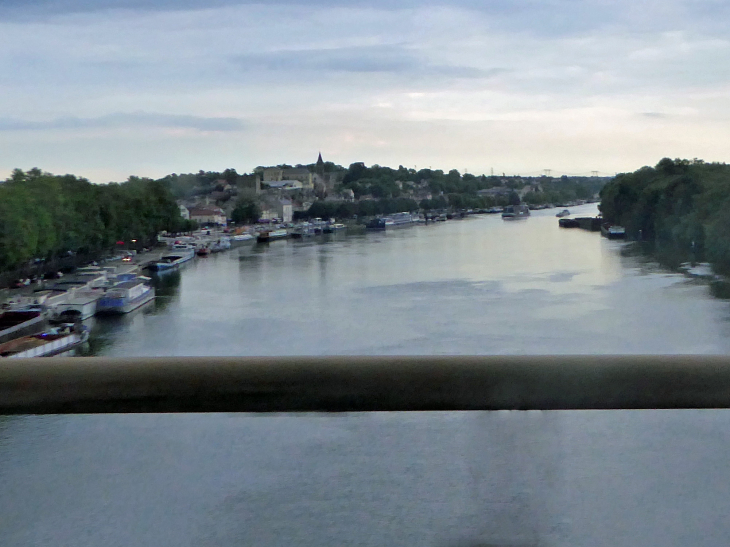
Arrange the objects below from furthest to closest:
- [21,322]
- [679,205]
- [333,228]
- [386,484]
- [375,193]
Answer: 1. [375,193]
2. [333,228]
3. [679,205]
4. [21,322]
5. [386,484]

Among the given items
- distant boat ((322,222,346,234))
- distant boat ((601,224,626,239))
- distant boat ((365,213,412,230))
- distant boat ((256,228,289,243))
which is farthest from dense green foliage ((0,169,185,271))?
distant boat ((365,213,412,230))

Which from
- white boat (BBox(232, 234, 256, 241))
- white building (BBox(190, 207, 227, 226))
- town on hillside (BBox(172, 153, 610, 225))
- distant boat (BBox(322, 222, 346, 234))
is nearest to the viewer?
white building (BBox(190, 207, 227, 226))

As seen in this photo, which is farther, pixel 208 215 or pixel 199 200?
pixel 208 215

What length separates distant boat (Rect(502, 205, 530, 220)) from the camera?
79.3ft

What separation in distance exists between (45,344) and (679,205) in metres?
8.28

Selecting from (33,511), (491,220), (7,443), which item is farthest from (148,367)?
(491,220)

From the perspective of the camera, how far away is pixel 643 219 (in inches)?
477

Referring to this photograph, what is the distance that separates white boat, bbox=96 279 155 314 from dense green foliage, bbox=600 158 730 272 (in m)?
6.38

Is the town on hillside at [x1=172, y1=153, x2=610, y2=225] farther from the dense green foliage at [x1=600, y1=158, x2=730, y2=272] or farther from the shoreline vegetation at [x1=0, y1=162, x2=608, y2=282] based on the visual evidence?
the dense green foliage at [x1=600, y1=158, x2=730, y2=272]

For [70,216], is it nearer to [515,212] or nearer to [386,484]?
[386,484]

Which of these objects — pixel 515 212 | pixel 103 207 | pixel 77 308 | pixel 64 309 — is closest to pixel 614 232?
pixel 103 207

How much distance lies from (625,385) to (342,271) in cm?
1083

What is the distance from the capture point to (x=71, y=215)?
33.0 feet

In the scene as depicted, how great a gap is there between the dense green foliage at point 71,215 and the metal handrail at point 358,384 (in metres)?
6.78
